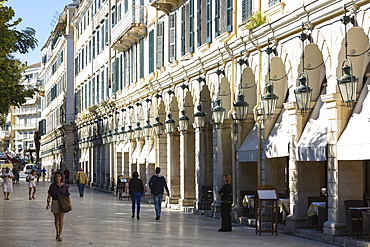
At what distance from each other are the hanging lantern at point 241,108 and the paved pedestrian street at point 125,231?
10.9 ft

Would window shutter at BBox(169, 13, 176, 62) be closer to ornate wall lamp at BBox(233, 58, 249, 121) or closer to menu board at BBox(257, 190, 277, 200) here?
ornate wall lamp at BBox(233, 58, 249, 121)

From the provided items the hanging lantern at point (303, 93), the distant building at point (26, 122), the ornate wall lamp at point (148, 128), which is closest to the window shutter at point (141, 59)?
the ornate wall lamp at point (148, 128)

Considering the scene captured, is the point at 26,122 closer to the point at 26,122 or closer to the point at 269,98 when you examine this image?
the point at 26,122

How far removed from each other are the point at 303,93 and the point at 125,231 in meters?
6.06

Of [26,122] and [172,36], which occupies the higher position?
[26,122]

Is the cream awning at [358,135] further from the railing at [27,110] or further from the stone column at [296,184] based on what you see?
the railing at [27,110]

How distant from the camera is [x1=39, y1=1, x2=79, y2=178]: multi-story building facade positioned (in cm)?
7044

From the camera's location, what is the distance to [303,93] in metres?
18.8

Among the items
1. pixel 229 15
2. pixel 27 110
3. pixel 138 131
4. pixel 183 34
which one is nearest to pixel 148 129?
pixel 138 131

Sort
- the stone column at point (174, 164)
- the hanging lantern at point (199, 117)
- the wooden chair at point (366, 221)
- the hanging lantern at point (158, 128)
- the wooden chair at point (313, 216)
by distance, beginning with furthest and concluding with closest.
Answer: the hanging lantern at point (158, 128) < the stone column at point (174, 164) < the hanging lantern at point (199, 117) < the wooden chair at point (313, 216) < the wooden chair at point (366, 221)

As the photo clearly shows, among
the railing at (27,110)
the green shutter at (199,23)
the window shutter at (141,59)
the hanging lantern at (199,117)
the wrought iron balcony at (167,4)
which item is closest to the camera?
the hanging lantern at (199,117)

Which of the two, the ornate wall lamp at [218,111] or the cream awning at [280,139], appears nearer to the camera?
the cream awning at [280,139]

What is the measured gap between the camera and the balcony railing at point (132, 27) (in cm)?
3866

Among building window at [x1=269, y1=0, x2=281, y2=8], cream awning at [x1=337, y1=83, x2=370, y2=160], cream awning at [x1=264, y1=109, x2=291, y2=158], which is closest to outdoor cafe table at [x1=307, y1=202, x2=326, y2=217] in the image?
cream awning at [x1=337, y1=83, x2=370, y2=160]
